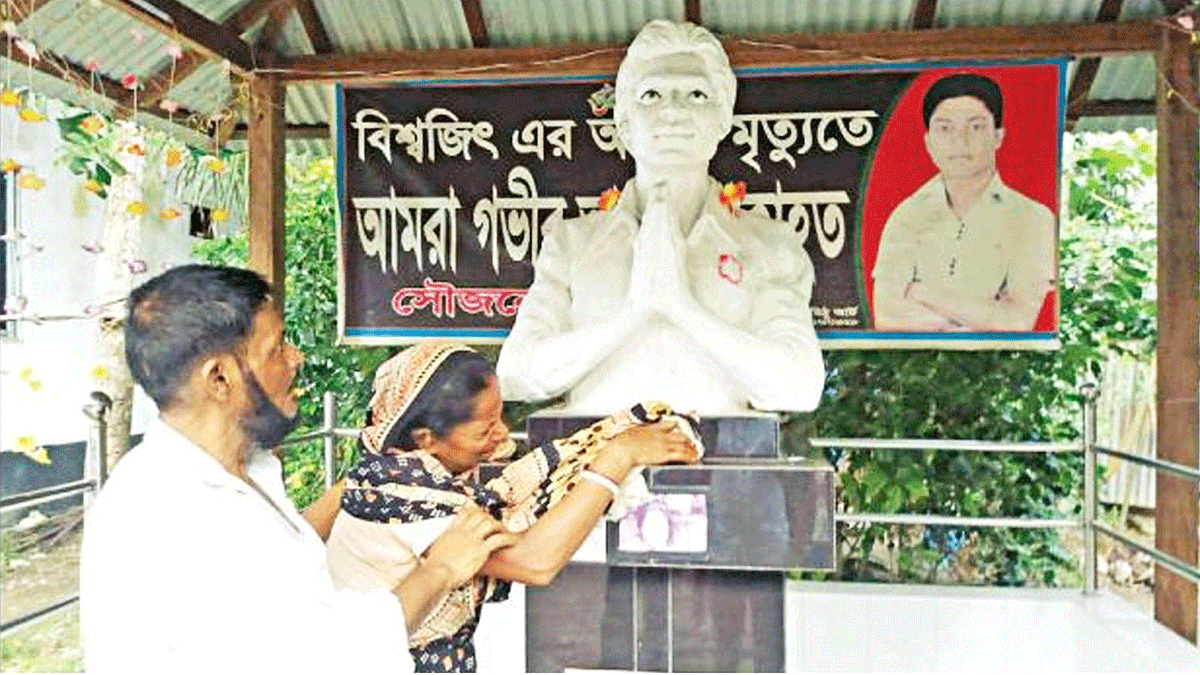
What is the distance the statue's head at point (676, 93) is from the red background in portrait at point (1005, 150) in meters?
1.65

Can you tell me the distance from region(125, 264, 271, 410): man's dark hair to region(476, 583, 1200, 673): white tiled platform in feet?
7.43

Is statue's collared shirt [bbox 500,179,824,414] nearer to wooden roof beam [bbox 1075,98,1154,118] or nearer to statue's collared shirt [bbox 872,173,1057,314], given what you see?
statue's collared shirt [bbox 872,173,1057,314]

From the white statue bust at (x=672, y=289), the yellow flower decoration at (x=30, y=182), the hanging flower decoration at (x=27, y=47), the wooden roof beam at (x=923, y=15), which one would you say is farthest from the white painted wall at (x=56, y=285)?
the wooden roof beam at (x=923, y=15)

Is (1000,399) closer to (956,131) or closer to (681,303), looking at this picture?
(956,131)

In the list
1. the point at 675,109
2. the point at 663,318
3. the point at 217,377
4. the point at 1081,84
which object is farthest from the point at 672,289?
the point at 1081,84

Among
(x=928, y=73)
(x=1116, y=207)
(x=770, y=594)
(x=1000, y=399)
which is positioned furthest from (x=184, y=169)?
(x=1116, y=207)

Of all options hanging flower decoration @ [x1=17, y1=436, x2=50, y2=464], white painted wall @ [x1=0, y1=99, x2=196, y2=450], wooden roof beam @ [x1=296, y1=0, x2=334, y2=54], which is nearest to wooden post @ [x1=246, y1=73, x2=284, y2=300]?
wooden roof beam @ [x1=296, y1=0, x2=334, y2=54]

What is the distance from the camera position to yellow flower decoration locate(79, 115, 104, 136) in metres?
3.42

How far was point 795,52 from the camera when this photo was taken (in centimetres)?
398

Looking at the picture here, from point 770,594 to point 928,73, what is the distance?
8.16 ft

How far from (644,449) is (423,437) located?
1.15 feet

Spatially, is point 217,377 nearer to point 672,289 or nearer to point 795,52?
point 672,289

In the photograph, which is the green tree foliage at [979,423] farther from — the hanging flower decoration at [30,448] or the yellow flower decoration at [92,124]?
the hanging flower decoration at [30,448]

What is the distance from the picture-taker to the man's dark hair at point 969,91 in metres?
4.06
